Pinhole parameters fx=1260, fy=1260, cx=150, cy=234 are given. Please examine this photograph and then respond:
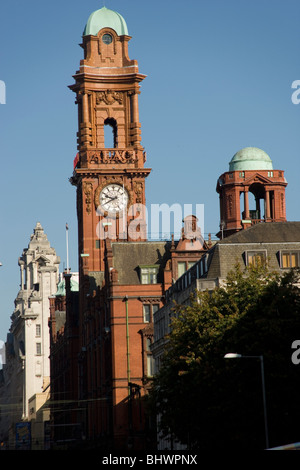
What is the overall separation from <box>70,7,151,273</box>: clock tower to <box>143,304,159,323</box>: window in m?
23.1

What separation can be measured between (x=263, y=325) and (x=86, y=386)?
246 ft

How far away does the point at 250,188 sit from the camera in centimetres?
16138

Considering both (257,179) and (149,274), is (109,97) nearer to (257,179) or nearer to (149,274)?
(257,179)

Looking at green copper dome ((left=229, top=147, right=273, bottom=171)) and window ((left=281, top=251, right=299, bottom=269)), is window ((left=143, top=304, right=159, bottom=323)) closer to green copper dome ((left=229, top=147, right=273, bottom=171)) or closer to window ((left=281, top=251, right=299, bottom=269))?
window ((left=281, top=251, right=299, bottom=269))

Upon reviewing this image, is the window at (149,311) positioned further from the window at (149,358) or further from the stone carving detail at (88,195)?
the stone carving detail at (88,195)

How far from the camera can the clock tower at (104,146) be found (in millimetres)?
148625

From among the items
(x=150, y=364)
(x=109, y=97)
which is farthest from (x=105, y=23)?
(x=150, y=364)

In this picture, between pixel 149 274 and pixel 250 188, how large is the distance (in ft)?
127

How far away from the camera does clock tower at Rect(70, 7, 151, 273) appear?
149m

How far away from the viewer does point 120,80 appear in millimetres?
156000

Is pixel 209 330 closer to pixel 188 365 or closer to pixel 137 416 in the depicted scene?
pixel 188 365
